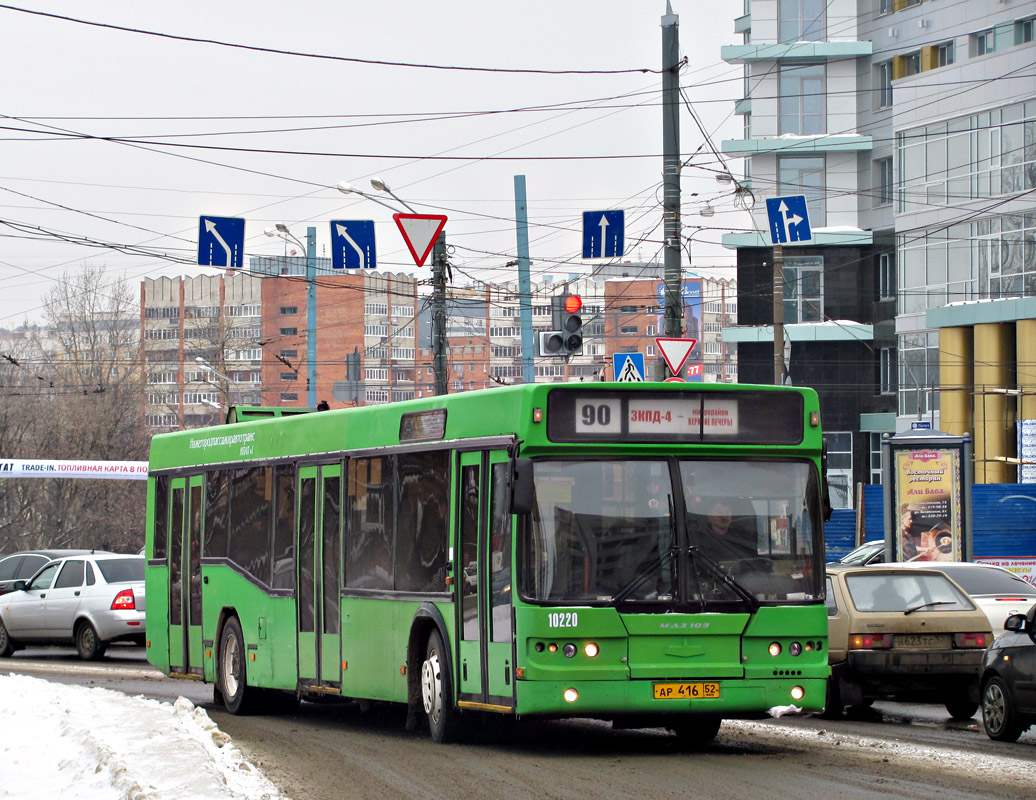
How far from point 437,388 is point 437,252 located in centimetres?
233

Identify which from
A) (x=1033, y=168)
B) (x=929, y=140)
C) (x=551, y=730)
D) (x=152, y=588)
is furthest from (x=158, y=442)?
(x=929, y=140)

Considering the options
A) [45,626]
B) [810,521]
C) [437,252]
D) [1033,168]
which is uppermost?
[1033,168]

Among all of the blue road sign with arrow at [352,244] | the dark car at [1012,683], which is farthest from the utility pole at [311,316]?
the dark car at [1012,683]

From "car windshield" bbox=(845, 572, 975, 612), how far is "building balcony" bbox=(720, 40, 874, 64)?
45.5 m

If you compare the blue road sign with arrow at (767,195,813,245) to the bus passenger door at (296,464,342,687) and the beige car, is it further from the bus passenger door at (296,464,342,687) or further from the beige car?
the bus passenger door at (296,464,342,687)

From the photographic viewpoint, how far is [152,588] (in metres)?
18.5

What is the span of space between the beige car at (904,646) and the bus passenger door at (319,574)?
4373 millimetres

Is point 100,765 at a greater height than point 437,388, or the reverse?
point 437,388

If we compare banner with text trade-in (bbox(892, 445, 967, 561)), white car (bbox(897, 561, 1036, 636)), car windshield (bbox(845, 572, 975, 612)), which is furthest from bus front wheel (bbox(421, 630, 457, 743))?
banner with text trade-in (bbox(892, 445, 967, 561))

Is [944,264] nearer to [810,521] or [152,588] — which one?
[152,588]

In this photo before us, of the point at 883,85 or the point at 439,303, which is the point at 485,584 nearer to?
the point at 439,303

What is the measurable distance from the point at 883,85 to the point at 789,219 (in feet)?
110

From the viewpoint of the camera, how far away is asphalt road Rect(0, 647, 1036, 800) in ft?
30.3

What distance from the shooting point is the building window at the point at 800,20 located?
58.5 metres
